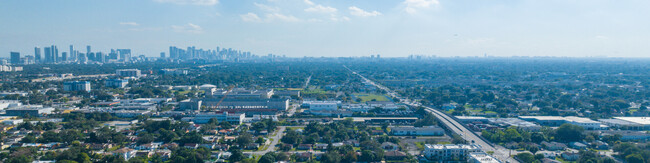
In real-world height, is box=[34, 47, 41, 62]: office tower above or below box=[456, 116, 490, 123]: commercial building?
above

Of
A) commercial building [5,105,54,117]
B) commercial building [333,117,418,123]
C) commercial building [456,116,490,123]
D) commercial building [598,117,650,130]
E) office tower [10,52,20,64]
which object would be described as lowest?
commercial building [5,105,54,117]

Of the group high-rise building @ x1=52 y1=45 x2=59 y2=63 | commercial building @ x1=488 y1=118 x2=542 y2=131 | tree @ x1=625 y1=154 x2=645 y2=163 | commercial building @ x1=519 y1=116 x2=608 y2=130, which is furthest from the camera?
high-rise building @ x1=52 y1=45 x2=59 y2=63

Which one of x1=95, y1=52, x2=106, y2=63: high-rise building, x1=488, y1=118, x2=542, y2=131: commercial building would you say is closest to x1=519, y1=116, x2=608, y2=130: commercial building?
x1=488, y1=118, x2=542, y2=131: commercial building

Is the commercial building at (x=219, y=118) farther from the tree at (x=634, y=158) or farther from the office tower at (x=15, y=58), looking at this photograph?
the office tower at (x=15, y=58)

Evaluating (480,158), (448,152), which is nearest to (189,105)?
(448,152)

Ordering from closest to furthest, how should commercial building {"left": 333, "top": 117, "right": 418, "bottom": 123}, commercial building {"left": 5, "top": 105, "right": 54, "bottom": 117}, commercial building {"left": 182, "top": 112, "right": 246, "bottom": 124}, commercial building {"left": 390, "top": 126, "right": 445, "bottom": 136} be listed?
commercial building {"left": 390, "top": 126, "right": 445, "bottom": 136} < commercial building {"left": 182, "top": 112, "right": 246, "bottom": 124} < commercial building {"left": 333, "top": 117, "right": 418, "bottom": 123} < commercial building {"left": 5, "top": 105, "right": 54, "bottom": 117}

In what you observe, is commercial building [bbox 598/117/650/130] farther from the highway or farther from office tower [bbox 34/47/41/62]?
office tower [bbox 34/47/41/62]

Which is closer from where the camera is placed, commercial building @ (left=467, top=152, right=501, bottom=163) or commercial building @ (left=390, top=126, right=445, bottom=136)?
commercial building @ (left=467, top=152, right=501, bottom=163)

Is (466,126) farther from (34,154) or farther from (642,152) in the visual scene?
(34,154)

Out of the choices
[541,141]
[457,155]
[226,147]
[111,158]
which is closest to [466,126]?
[541,141]
